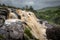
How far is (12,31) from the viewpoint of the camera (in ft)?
86.5

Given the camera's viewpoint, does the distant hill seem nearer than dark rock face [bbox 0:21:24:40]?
No

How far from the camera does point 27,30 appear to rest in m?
28.5

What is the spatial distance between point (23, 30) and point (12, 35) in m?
2.41

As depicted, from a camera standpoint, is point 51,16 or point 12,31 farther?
point 51,16

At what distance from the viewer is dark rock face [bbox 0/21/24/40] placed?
25.7 meters

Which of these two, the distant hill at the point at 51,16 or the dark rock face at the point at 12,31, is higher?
the dark rock face at the point at 12,31

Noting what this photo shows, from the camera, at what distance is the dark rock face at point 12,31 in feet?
84.3

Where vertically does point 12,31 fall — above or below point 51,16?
above

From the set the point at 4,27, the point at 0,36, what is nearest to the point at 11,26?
the point at 4,27

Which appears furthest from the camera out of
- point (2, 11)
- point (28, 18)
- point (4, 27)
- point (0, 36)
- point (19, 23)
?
point (28, 18)

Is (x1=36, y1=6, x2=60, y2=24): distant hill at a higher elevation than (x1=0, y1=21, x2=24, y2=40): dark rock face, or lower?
lower

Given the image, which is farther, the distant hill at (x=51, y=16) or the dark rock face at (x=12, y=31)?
the distant hill at (x=51, y=16)

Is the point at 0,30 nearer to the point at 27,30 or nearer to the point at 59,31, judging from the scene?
the point at 27,30

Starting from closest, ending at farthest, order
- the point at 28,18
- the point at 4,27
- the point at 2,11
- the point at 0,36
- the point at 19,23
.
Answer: the point at 0,36 → the point at 4,27 → the point at 19,23 → the point at 2,11 → the point at 28,18
